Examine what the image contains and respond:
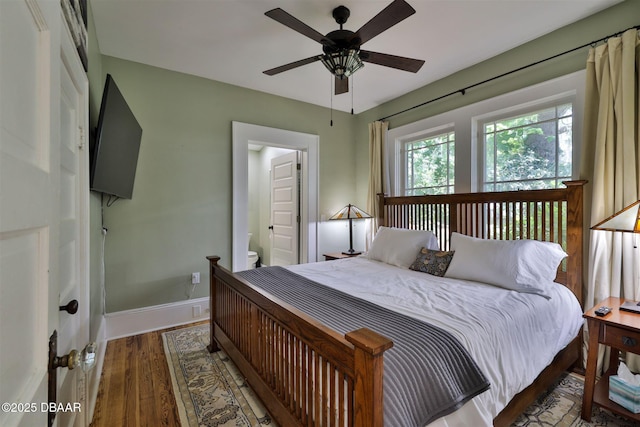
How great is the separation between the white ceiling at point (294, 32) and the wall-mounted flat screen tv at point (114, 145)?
30.3 inches

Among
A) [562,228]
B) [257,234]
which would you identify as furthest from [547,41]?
[257,234]

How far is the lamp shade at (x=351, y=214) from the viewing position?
4172 millimetres

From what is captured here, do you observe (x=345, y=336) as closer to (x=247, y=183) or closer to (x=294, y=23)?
(x=294, y=23)

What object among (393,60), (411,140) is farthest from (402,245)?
(393,60)

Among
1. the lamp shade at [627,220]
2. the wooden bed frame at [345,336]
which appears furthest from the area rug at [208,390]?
the lamp shade at [627,220]

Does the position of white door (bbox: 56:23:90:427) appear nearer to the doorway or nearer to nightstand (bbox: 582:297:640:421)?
the doorway

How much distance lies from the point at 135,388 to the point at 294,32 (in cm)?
294

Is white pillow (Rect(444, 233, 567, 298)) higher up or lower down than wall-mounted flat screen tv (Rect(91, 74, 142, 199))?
lower down

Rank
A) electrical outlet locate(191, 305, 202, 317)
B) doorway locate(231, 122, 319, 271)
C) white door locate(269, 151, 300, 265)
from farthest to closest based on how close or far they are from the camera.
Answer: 1. white door locate(269, 151, 300, 265)
2. doorway locate(231, 122, 319, 271)
3. electrical outlet locate(191, 305, 202, 317)

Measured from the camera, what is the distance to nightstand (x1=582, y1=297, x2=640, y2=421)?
1613 millimetres

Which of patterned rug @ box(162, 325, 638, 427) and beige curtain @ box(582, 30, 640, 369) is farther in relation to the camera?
beige curtain @ box(582, 30, 640, 369)

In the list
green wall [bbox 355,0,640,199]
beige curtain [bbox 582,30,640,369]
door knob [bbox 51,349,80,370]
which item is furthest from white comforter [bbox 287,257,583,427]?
green wall [bbox 355,0,640,199]

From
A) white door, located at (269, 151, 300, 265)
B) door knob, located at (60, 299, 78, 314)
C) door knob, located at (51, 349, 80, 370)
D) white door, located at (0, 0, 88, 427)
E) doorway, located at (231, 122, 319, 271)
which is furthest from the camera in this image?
white door, located at (269, 151, 300, 265)

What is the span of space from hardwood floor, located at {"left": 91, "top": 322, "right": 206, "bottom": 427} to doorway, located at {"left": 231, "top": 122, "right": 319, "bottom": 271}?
125 centimetres
